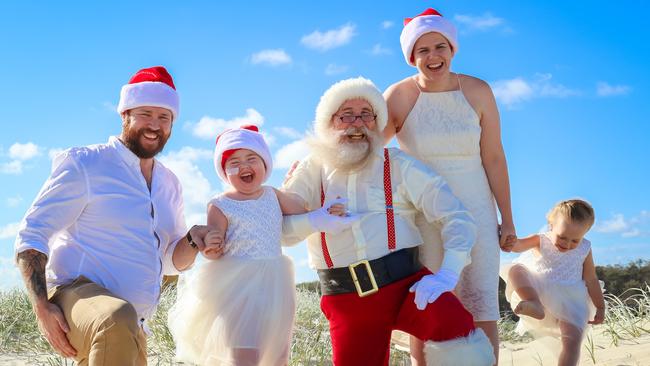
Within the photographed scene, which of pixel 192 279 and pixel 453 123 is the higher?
pixel 453 123

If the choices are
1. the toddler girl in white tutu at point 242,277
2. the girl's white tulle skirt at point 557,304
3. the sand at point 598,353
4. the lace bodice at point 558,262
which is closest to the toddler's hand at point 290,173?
the toddler girl in white tutu at point 242,277


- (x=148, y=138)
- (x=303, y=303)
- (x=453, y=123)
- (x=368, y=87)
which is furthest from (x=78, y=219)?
(x=303, y=303)

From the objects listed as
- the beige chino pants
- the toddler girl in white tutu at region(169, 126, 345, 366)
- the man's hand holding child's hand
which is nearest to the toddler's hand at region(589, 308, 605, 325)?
the toddler girl in white tutu at region(169, 126, 345, 366)

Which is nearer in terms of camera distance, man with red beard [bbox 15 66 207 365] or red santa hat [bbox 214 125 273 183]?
man with red beard [bbox 15 66 207 365]

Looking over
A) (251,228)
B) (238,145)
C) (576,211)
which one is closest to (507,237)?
(576,211)

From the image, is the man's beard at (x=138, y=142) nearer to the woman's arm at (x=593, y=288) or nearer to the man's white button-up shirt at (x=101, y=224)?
the man's white button-up shirt at (x=101, y=224)

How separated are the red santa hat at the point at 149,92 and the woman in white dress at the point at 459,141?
1374 millimetres

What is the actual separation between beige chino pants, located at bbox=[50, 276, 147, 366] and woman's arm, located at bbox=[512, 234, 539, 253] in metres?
2.86

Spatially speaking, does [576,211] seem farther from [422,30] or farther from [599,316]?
[422,30]

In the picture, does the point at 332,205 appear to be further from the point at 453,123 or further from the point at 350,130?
the point at 453,123

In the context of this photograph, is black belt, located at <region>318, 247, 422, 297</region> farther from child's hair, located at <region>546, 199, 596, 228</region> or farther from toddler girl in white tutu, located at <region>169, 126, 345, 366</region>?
child's hair, located at <region>546, 199, 596, 228</region>

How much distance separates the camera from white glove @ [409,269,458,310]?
361 cm

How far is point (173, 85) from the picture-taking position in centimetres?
440

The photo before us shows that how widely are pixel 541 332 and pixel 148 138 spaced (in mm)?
3296
